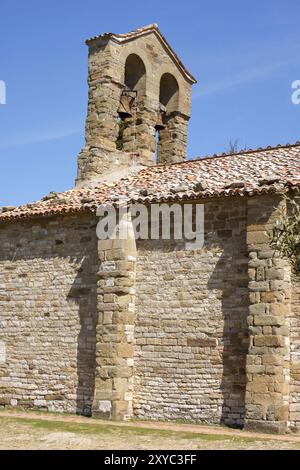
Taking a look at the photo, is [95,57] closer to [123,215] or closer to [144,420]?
[123,215]

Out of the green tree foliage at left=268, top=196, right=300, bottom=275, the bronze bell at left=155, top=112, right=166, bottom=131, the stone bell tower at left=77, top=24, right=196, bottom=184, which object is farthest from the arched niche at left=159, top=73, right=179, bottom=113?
the green tree foliage at left=268, top=196, right=300, bottom=275

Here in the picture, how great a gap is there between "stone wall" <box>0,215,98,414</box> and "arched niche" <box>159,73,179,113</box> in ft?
18.4

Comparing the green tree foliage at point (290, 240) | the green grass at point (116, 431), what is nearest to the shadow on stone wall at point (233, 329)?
the green grass at point (116, 431)

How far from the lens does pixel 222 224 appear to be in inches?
503

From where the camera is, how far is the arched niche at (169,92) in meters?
18.6

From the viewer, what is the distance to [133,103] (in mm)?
17688

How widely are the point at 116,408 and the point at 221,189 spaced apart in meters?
Result: 4.39

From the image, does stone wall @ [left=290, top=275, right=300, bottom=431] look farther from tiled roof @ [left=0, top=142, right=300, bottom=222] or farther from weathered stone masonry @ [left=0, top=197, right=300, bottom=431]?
tiled roof @ [left=0, top=142, right=300, bottom=222]

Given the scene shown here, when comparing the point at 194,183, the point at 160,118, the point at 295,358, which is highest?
the point at 160,118

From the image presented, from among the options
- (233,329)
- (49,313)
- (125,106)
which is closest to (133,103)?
(125,106)

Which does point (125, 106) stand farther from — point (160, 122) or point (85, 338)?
point (85, 338)

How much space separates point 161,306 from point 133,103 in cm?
654

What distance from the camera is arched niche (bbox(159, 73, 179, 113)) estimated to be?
18594 millimetres

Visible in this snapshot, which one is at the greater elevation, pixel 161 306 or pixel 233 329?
pixel 161 306
